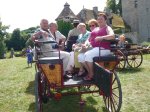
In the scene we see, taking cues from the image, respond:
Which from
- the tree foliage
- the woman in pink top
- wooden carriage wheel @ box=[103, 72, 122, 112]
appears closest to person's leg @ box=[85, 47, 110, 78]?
the woman in pink top

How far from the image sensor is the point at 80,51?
27.3ft

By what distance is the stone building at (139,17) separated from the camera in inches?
2381

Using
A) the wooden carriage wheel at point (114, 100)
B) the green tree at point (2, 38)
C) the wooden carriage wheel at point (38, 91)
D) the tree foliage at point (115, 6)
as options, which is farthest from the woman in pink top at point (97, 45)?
the tree foliage at point (115, 6)

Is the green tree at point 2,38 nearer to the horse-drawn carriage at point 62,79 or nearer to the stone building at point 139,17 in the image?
the stone building at point 139,17

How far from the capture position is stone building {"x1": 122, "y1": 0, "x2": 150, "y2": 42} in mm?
60469

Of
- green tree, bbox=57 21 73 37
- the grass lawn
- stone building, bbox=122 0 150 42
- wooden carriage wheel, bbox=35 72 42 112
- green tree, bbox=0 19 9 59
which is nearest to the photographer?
wooden carriage wheel, bbox=35 72 42 112

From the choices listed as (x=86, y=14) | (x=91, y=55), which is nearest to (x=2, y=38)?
(x=86, y=14)

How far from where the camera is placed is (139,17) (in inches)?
2415

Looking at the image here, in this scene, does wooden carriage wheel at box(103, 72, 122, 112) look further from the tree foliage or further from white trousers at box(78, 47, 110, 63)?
the tree foliage

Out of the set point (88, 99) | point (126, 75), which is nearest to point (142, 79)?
point (126, 75)

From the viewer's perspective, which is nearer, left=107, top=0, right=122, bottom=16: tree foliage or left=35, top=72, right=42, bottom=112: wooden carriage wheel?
left=35, top=72, right=42, bottom=112: wooden carriage wheel

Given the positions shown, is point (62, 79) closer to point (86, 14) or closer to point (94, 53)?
point (94, 53)

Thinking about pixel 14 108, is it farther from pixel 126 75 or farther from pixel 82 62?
pixel 126 75

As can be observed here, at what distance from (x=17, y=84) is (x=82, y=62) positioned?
16.0ft
